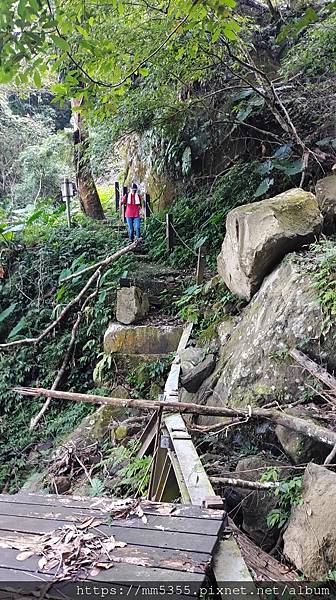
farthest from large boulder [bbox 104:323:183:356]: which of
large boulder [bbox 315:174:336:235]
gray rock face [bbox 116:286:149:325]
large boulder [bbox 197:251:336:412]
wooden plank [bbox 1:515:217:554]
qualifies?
wooden plank [bbox 1:515:217:554]

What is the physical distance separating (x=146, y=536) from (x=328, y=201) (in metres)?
4.62

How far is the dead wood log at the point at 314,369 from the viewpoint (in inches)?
134

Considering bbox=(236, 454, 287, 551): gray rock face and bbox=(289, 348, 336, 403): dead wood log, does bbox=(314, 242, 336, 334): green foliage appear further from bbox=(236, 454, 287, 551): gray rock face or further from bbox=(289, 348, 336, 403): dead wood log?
bbox=(236, 454, 287, 551): gray rock face

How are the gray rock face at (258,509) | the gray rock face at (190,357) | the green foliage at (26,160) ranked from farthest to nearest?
the green foliage at (26,160) → the gray rock face at (190,357) → the gray rock face at (258,509)

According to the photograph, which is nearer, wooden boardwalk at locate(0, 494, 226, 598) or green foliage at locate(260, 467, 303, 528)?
wooden boardwalk at locate(0, 494, 226, 598)

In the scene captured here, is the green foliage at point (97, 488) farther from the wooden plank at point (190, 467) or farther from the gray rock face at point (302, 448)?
the gray rock face at point (302, 448)

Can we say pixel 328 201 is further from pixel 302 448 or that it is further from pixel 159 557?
pixel 159 557

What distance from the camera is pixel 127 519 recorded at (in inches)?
84.7

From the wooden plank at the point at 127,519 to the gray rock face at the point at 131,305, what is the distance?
14.6 ft

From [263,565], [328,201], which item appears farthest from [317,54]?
[263,565]

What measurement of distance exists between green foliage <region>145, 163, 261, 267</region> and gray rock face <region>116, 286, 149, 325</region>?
1690 millimetres

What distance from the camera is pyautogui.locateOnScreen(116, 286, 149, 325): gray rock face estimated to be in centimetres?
679

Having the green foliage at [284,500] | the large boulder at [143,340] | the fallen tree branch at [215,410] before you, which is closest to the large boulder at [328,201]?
the large boulder at [143,340]

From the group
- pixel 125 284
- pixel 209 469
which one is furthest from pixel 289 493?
pixel 125 284
